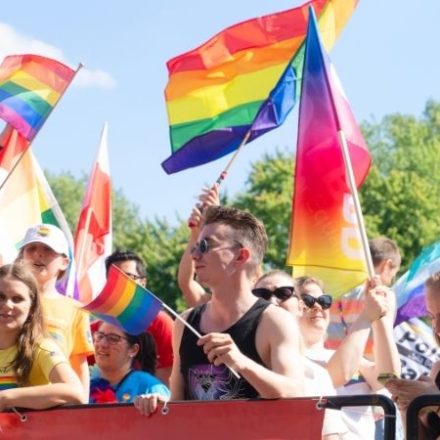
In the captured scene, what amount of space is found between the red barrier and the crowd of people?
0.07 m

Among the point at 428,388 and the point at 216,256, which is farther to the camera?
the point at 216,256

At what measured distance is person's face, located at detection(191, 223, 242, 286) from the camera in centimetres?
595

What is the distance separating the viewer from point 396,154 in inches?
2579

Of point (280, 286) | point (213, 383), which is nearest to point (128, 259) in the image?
point (280, 286)

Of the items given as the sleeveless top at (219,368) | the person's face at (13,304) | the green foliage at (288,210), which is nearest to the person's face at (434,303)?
the sleeveless top at (219,368)

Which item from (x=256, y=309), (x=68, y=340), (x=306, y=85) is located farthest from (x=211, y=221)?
(x=306, y=85)

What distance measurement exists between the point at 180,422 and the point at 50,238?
2699 millimetres

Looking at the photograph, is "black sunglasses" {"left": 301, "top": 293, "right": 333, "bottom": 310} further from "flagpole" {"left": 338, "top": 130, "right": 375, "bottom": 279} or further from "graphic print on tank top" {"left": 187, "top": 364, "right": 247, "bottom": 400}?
"graphic print on tank top" {"left": 187, "top": 364, "right": 247, "bottom": 400}

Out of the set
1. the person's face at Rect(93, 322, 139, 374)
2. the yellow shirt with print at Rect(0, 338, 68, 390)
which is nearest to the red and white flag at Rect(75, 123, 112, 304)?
the person's face at Rect(93, 322, 139, 374)

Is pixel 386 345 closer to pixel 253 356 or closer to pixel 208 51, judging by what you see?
pixel 253 356

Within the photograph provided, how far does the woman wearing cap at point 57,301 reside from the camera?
24.5ft

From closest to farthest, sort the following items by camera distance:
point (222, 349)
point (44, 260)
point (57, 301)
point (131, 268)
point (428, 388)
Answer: point (428, 388)
point (222, 349)
point (57, 301)
point (44, 260)
point (131, 268)

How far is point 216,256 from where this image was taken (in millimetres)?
5965

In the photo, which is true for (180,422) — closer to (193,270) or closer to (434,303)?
(434,303)
